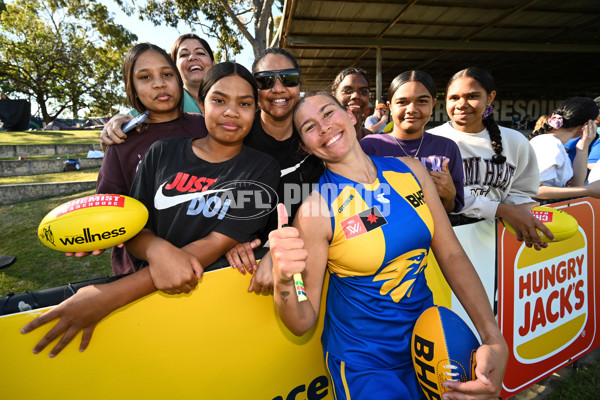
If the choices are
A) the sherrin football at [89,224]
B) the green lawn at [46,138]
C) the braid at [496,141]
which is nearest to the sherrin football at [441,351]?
the sherrin football at [89,224]

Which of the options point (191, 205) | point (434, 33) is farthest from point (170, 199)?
point (434, 33)

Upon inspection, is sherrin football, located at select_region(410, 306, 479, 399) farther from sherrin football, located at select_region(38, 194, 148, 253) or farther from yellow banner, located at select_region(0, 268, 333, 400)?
sherrin football, located at select_region(38, 194, 148, 253)

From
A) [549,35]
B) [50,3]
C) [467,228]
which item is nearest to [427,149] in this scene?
[467,228]

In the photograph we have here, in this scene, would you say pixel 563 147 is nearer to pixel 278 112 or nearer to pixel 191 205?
pixel 278 112

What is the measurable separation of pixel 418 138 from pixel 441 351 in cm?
168

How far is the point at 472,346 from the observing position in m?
1.49

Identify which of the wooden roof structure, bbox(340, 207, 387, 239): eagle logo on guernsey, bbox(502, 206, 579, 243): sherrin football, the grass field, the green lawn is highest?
the wooden roof structure


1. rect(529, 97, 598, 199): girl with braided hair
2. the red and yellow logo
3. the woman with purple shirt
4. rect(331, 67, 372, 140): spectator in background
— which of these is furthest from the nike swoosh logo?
rect(529, 97, 598, 199): girl with braided hair

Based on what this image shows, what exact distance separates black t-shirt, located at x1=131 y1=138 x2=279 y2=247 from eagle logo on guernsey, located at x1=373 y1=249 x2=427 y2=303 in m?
0.75

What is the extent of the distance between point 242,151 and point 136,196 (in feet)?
2.16

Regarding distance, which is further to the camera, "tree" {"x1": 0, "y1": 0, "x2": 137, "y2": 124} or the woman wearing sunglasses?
"tree" {"x1": 0, "y1": 0, "x2": 137, "y2": 124}

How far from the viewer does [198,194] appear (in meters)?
1.72

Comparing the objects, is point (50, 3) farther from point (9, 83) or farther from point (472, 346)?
point (472, 346)

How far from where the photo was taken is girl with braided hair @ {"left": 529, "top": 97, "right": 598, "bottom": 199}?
10.7 feet
